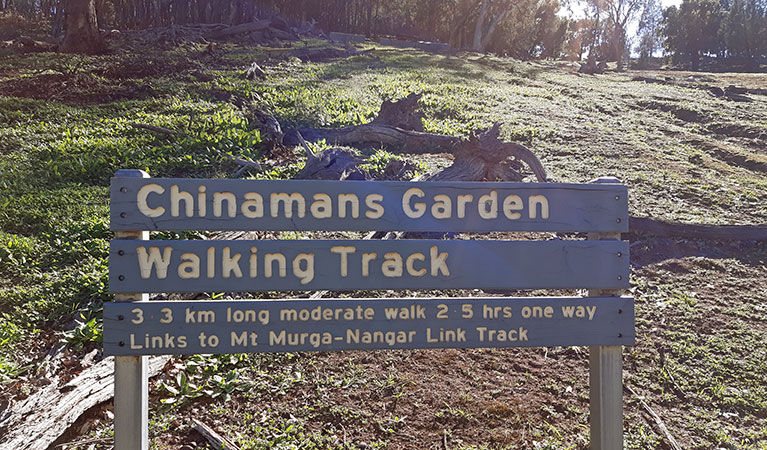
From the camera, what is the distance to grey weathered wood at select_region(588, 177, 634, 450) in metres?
2.46

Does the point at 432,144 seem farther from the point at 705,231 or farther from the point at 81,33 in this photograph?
the point at 81,33

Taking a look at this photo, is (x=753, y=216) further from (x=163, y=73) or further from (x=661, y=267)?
(x=163, y=73)

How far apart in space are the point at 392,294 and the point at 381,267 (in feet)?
7.77

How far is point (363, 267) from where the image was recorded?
7.77ft

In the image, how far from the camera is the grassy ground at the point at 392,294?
3.20 metres

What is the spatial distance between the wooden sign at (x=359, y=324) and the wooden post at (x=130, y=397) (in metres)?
0.07

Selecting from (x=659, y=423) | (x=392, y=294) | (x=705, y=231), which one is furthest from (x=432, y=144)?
(x=659, y=423)

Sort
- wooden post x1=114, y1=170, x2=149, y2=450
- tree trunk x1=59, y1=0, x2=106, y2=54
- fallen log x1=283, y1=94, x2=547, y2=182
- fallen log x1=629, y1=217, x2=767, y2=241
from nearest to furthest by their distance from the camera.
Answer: wooden post x1=114, y1=170, x2=149, y2=450 < fallen log x1=629, y1=217, x2=767, y2=241 < fallen log x1=283, y1=94, x2=547, y2=182 < tree trunk x1=59, y1=0, x2=106, y2=54

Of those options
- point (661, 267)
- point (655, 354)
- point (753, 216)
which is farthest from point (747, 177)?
point (655, 354)

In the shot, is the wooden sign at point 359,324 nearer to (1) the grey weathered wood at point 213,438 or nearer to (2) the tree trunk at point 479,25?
(1) the grey weathered wood at point 213,438

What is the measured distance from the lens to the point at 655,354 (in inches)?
159

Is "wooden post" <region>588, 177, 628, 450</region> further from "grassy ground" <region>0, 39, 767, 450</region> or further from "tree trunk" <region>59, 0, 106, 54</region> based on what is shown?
"tree trunk" <region>59, 0, 106, 54</region>

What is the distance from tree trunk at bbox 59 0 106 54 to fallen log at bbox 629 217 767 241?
687 inches

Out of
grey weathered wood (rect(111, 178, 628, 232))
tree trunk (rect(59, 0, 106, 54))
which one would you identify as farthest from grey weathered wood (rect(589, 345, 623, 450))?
tree trunk (rect(59, 0, 106, 54))
